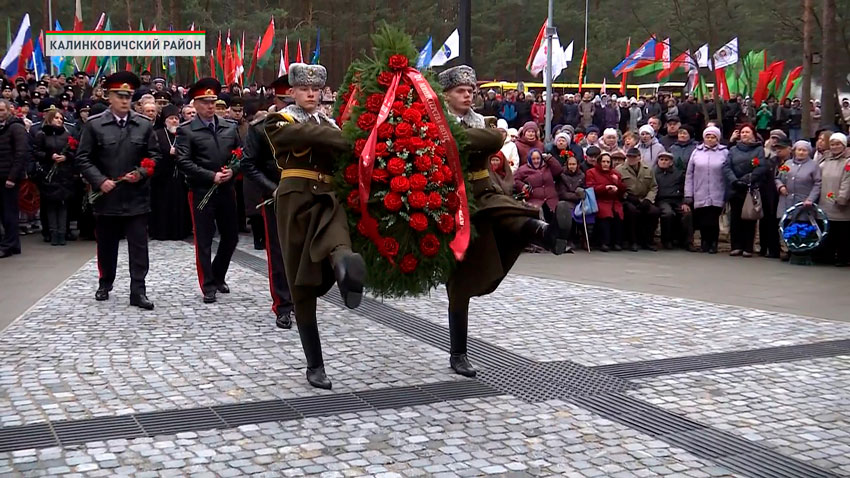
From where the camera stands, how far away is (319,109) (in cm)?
685

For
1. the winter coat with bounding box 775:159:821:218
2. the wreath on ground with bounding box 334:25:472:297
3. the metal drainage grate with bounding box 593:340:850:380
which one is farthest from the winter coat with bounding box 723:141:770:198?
the wreath on ground with bounding box 334:25:472:297

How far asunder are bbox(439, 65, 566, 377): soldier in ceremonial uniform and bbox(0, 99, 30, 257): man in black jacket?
806cm

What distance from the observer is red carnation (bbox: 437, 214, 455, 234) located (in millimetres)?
6059

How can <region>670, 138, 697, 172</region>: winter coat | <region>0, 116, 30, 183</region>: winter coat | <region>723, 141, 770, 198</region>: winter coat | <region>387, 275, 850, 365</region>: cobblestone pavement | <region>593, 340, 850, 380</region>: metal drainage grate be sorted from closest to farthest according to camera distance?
<region>593, 340, 850, 380</region>: metal drainage grate < <region>387, 275, 850, 365</region>: cobblestone pavement < <region>0, 116, 30, 183</region>: winter coat < <region>723, 141, 770, 198</region>: winter coat < <region>670, 138, 697, 172</region>: winter coat

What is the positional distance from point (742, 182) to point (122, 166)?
27.9 feet

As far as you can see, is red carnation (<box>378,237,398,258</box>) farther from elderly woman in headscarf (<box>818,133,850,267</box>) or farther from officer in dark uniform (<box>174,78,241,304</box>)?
elderly woman in headscarf (<box>818,133,850,267</box>)

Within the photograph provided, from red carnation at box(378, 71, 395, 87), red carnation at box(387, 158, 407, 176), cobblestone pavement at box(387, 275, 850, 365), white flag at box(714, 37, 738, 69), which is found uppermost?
white flag at box(714, 37, 738, 69)

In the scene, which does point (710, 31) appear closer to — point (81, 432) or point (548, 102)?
point (548, 102)

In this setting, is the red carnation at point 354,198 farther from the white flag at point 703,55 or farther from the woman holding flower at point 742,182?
the white flag at point 703,55

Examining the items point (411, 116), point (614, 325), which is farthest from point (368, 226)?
point (614, 325)

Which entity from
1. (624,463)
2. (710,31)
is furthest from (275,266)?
(710,31)

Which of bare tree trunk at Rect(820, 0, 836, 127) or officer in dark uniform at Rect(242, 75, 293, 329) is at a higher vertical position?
bare tree trunk at Rect(820, 0, 836, 127)

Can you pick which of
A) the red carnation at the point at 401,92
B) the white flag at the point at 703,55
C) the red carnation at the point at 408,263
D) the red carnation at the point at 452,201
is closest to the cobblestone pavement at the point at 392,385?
the red carnation at the point at 408,263

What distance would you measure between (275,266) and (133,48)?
39.8 feet
